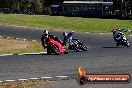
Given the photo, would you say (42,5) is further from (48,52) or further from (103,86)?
(103,86)

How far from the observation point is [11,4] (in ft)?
372

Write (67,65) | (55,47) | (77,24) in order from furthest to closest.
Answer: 1. (77,24)
2. (55,47)
3. (67,65)

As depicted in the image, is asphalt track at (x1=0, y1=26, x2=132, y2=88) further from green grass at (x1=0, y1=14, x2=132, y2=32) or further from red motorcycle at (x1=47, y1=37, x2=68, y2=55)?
green grass at (x1=0, y1=14, x2=132, y2=32)

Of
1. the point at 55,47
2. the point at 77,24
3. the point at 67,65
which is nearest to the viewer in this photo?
the point at 67,65

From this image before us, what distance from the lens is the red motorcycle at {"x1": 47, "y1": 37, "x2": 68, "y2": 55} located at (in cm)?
2359

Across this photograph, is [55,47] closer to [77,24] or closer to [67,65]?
[67,65]

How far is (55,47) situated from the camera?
2364 cm

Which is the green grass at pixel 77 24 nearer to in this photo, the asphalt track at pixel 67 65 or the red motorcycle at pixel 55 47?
the red motorcycle at pixel 55 47

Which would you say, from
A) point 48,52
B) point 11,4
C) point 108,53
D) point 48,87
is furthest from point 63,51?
point 11,4

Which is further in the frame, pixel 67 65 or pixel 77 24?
pixel 77 24

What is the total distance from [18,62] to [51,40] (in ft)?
12.5

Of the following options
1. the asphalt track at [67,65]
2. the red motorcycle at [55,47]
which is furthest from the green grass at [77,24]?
the asphalt track at [67,65]

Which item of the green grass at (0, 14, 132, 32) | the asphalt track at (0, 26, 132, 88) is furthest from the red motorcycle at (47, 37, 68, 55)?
the green grass at (0, 14, 132, 32)

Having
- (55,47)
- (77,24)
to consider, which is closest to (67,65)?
(55,47)
